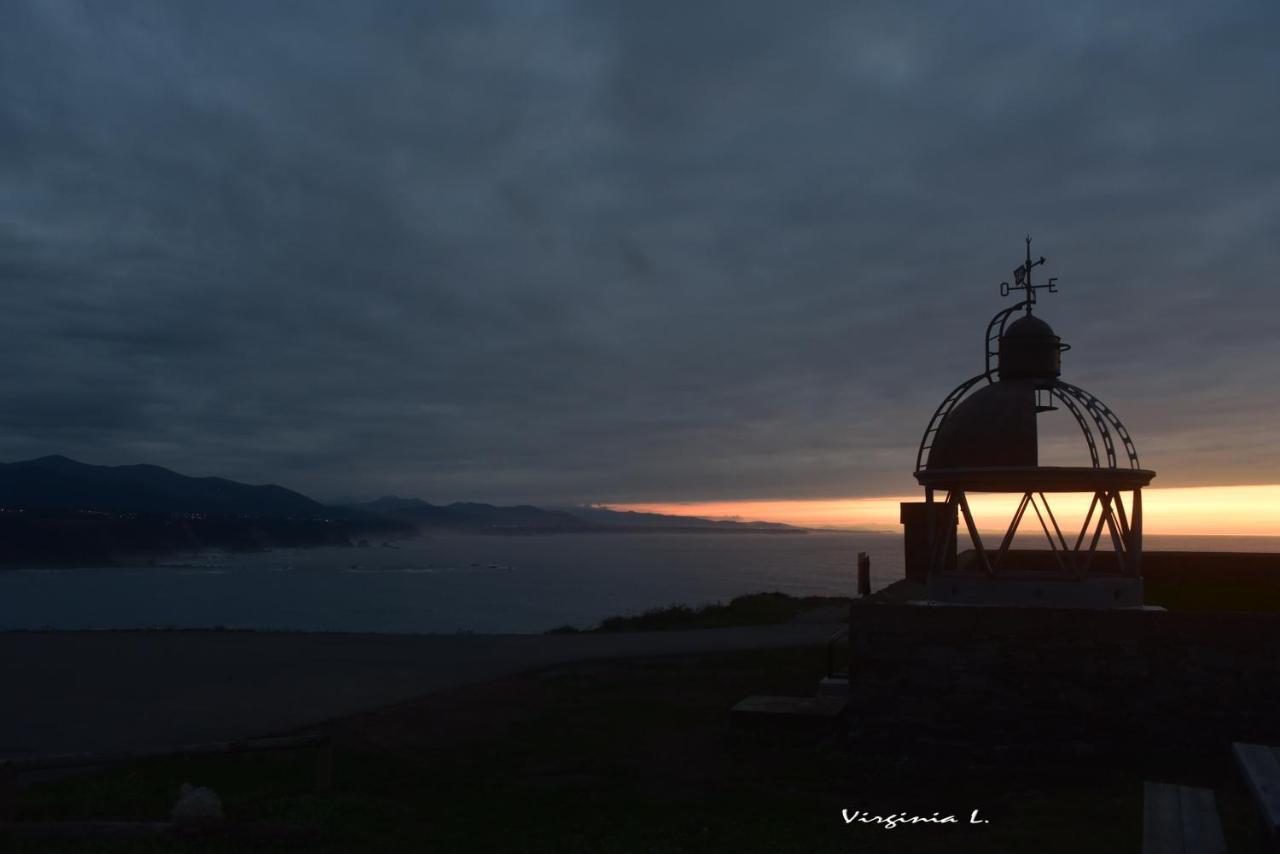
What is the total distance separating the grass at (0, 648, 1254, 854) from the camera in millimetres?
7996

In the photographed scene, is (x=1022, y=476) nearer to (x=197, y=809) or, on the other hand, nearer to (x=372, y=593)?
(x=197, y=809)

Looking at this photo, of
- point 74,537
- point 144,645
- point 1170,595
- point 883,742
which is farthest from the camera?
point 74,537

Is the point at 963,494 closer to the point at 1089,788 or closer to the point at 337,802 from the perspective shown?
the point at 1089,788

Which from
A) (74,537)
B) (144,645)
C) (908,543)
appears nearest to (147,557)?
(74,537)

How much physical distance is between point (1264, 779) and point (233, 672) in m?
17.1

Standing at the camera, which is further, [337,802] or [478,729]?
[478,729]

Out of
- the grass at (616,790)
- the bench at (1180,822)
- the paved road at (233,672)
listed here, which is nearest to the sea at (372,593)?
the paved road at (233,672)

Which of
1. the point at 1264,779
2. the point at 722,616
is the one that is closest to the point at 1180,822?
the point at 1264,779

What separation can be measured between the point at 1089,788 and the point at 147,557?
180419 millimetres

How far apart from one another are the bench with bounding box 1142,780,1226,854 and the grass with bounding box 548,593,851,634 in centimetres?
1913

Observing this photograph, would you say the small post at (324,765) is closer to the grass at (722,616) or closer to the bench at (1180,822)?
the bench at (1180,822)

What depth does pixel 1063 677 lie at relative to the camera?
10.9 metres

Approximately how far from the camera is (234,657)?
19688 mm

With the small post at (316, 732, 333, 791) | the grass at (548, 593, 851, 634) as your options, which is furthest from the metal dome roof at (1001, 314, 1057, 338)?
the grass at (548, 593, 851, 634)
